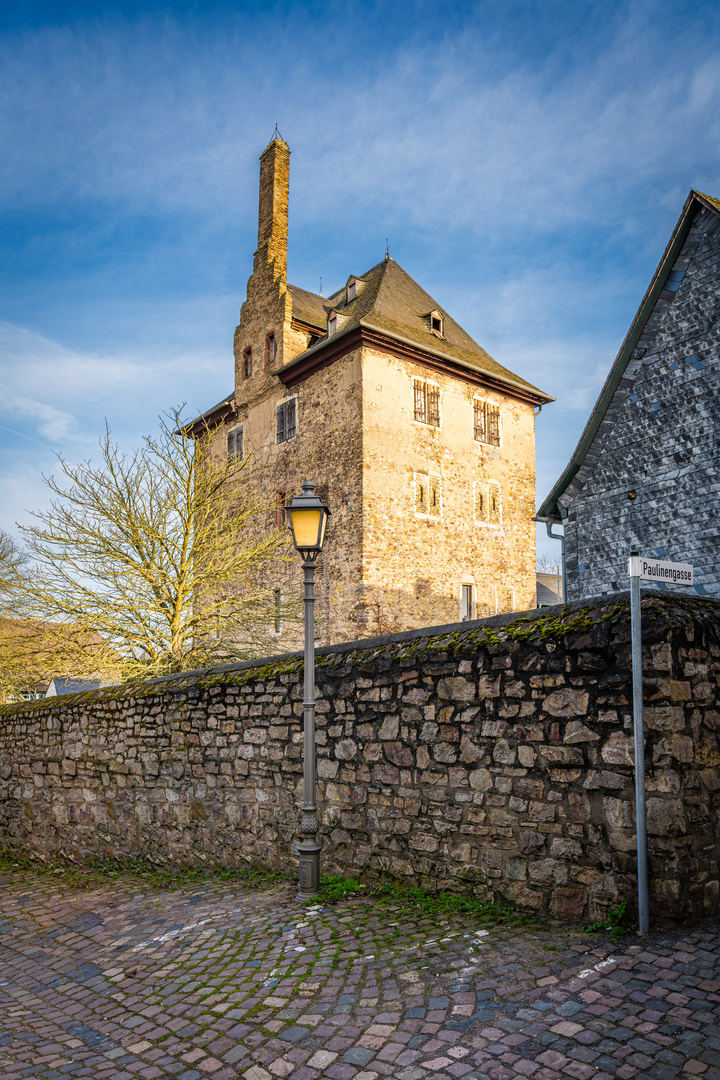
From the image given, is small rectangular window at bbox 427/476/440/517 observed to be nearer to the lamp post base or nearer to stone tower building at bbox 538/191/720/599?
stone tower building at bbox 538/191/720/599

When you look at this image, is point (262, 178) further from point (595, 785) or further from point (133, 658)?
point (595, 785)

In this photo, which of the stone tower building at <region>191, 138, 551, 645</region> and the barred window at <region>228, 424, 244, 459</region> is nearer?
the stone tower building at <region>191, 138, 551, 645</region>

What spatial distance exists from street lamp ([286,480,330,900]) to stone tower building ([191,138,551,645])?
40.8ft

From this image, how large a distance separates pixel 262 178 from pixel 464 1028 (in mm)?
27518

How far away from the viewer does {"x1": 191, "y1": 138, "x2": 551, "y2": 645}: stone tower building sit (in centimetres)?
2067

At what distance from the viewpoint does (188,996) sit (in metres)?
4.50

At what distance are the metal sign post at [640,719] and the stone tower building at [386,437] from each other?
50.1 ft

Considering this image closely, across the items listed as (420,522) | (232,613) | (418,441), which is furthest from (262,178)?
(232,613)

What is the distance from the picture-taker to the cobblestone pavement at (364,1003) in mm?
3264

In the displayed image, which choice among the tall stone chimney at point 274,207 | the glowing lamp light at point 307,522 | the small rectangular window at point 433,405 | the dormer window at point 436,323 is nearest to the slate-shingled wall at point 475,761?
the glowing lamp light at point 307,522

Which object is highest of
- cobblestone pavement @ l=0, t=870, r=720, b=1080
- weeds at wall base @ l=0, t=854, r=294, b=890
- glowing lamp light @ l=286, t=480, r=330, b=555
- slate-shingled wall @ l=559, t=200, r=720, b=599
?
slate-shingled wall @ l=559, t=200, r=720, b=599

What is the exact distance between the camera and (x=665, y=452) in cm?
1091

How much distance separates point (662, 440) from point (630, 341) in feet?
5.42

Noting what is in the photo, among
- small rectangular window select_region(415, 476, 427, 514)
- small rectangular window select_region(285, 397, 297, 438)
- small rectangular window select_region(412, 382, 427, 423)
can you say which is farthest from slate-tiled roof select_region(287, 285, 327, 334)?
small rectangular window select_region(415, 476, 427, 514)
